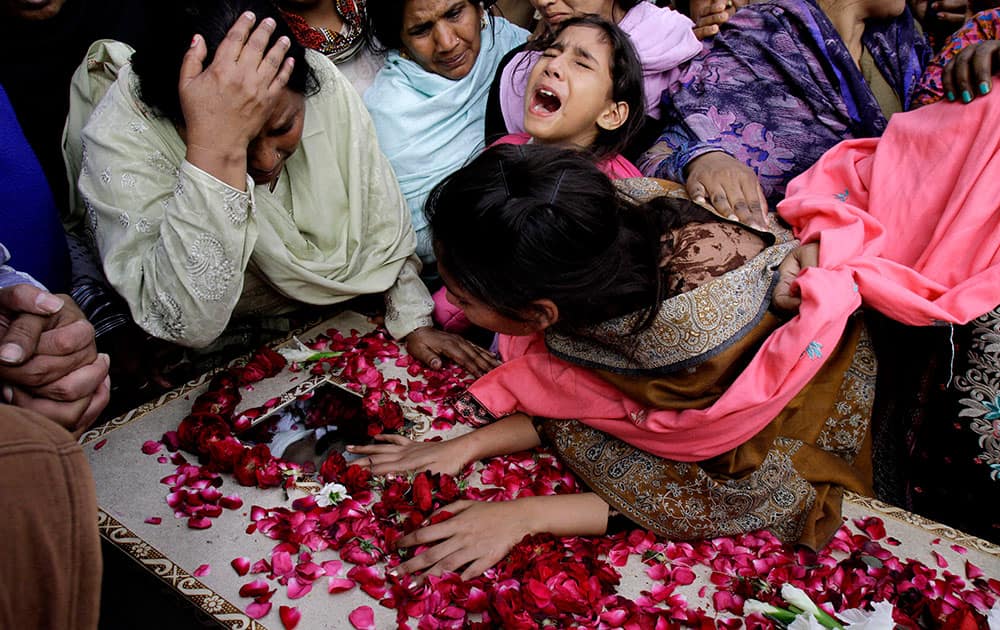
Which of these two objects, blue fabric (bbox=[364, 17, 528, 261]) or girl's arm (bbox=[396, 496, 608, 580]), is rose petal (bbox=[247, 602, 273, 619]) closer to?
girl's arm (bbox=[396, 496, 608, 580])

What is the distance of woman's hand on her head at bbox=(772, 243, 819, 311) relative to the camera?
5.74 feet

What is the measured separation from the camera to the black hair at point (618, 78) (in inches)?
95.0

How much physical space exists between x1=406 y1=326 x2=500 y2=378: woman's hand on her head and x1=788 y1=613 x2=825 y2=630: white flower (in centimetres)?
117

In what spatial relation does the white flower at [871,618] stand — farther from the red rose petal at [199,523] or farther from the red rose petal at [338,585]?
the red rose petal at [199,523]

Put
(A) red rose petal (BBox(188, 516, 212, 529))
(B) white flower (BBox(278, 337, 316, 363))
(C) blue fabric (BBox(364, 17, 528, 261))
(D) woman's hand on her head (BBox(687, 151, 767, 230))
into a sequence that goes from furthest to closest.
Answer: (C) blue fabric (BBox(364, 17, 528, 261)) < (B) white flower (BBox(278, 337, 316, 363)) < (D) woman's hand on her head (BBox(687, 151, 767, 230)) < (A) red rose petal (BBox(188, 516, 212, 529))

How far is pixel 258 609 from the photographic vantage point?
1.53m

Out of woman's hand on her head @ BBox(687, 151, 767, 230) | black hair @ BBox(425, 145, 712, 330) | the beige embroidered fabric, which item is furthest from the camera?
woman's hand on her head @ BBox(687, 151, 767, 230)

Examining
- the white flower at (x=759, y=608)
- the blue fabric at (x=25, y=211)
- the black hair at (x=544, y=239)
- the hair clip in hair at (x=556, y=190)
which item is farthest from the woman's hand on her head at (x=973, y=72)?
the blue fabric at (x=25, y=211)

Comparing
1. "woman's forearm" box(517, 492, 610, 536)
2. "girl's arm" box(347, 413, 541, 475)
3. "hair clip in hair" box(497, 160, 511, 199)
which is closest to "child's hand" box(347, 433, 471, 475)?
"girl's arm" box(347, 413, 541, 475)

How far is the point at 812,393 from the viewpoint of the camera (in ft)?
6.11

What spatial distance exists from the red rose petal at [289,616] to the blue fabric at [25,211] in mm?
1310

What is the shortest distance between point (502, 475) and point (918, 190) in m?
1.40

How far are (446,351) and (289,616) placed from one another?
3.50 ft

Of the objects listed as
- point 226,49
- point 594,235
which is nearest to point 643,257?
point 594,235
